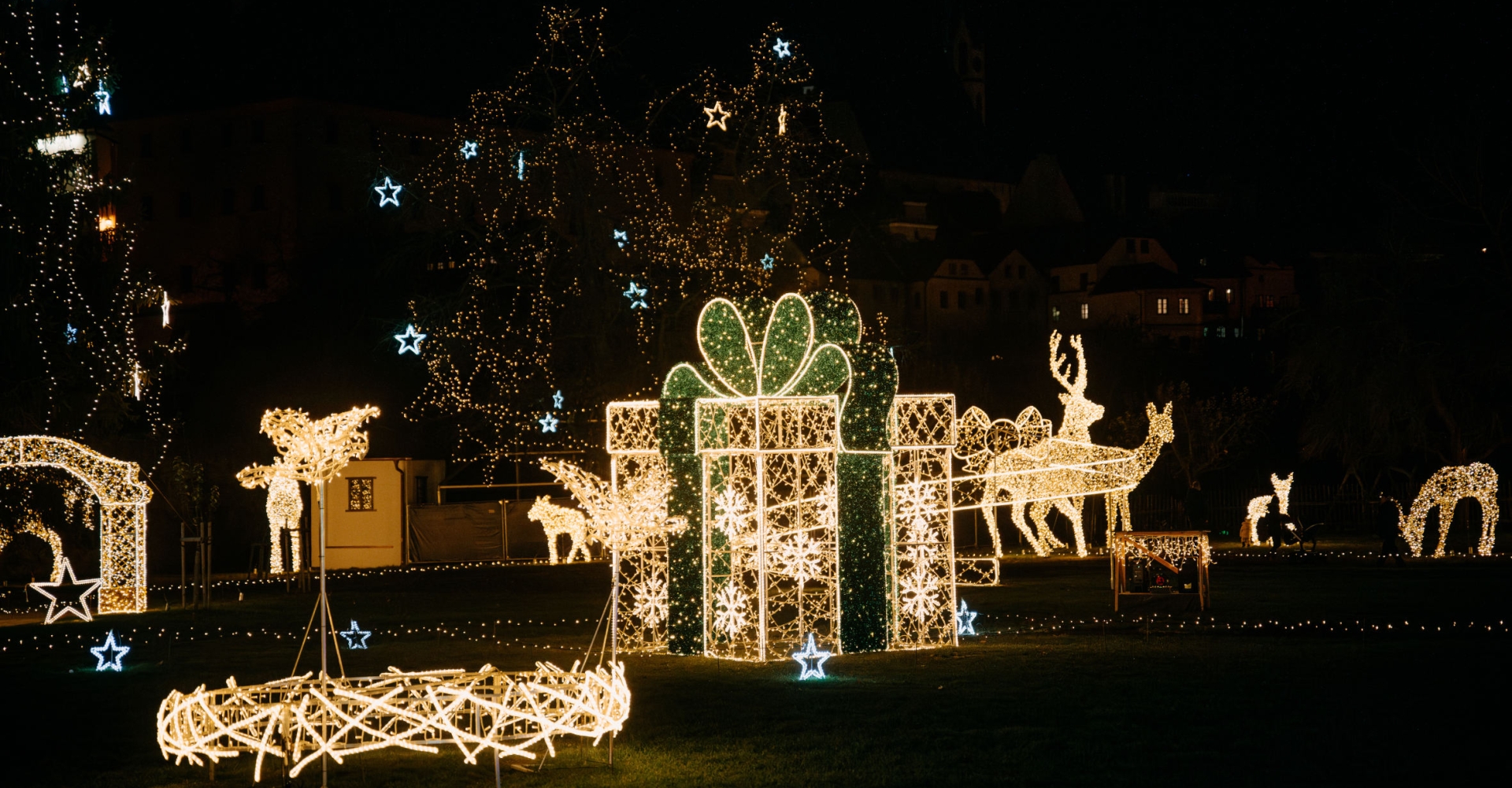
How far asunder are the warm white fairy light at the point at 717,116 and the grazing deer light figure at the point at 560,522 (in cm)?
892

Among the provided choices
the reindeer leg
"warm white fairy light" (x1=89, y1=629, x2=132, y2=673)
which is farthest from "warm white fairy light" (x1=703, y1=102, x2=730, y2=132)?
"warm white fairy light" (x1=89, y1=629, x2=132, y2=673)

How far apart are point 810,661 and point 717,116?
2343 cm

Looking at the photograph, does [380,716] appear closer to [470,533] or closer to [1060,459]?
[1060,459]

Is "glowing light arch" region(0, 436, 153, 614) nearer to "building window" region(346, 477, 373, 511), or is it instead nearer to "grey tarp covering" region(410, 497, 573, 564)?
"building window" region(346, 477, 373, 511)

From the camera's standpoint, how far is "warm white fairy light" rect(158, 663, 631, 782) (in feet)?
34.8

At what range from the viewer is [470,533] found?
134ft

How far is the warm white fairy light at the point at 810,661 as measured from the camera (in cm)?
1536

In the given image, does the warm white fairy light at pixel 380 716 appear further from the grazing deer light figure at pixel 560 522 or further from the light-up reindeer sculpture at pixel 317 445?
the grazing deer light figure at pixel 560 522

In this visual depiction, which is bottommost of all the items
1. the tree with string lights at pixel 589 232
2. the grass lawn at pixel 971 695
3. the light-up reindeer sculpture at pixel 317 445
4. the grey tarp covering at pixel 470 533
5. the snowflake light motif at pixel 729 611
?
the grass lawn at pixel 971 695

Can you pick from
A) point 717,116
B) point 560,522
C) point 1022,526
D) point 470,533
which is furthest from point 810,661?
point 470,533

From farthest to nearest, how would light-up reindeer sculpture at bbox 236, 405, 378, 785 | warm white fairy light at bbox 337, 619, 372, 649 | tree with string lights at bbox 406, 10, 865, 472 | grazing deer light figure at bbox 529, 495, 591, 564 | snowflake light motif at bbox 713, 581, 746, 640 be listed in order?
grazing deer light figure at bbox 529, 495, 591, 564
tree with string lights at bbox 406, 10, 865, 472
warm white fairy light at bbox 337, 619, 372, 649
snowflake light motif at bbox 713, 581, 746, 640
light-up reindeer sculpture at bbox 236, 405, 378, 785

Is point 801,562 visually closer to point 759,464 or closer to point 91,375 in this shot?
point 759,464

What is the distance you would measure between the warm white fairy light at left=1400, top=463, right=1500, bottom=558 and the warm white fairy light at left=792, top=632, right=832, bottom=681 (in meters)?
20.9

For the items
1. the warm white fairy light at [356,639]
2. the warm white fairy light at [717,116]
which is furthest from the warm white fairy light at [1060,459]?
the warm white fairy light at [356,639]
